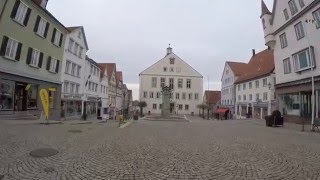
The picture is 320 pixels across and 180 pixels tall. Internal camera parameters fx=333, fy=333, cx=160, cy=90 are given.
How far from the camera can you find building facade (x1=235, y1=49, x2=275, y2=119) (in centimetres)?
5352

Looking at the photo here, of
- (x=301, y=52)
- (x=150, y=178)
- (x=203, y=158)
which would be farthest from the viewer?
(x=301, y=52)

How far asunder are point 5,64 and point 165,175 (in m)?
19.9

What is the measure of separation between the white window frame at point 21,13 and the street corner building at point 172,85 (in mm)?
60691

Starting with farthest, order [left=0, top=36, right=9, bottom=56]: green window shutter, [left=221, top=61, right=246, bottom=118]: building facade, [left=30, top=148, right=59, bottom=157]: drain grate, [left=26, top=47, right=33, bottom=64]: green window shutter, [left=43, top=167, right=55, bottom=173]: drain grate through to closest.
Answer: [left=221, top=61, right=246, bottom=118]: building facade, [left=26, top=47, right=33, bottom=64]: green window shutter, [left=0, top=36, right=9, bottom=56]: green window shutter, [left=30, top=148, right=59, bottom=157]: drain grate, [left=43, top=167, right=55, bottom=173]: drain grate

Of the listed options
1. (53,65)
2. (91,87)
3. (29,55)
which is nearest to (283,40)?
(53,65)

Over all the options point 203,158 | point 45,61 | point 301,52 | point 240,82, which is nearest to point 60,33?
point 45,61

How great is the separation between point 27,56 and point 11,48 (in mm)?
2459

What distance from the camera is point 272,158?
35.1 ft

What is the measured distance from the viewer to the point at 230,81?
77875 mm

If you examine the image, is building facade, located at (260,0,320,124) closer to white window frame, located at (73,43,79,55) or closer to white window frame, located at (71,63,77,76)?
white window frame, located at (73,43,79,55)

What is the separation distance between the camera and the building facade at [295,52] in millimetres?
28484

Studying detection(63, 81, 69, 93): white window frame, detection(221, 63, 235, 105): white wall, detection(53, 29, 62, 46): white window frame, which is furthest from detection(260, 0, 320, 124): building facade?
detection(221, 63, 235, 105): white wall

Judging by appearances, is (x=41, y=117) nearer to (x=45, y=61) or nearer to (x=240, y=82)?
(x=45, y=61)

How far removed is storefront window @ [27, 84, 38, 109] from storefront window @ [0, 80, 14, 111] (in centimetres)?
291
